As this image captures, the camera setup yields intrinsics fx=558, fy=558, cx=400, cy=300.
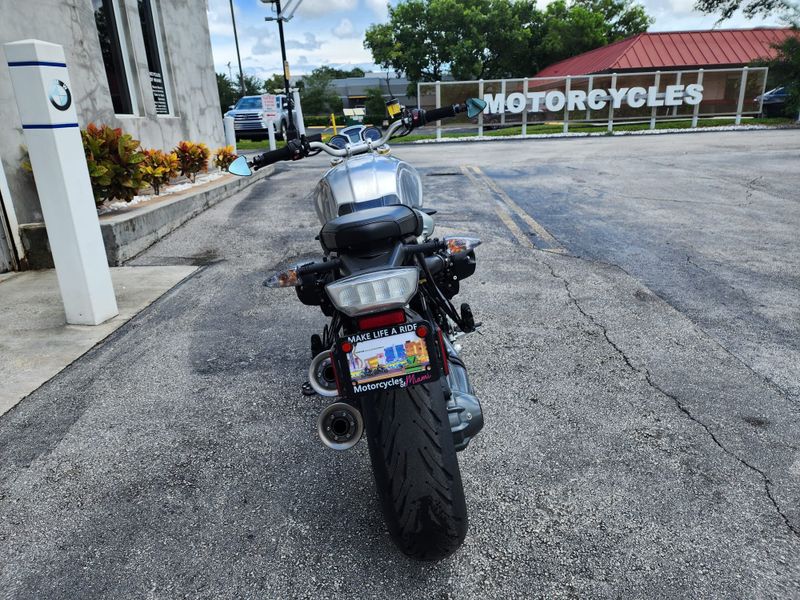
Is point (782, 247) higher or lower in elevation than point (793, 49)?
lower

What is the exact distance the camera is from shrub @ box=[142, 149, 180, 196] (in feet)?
27.0

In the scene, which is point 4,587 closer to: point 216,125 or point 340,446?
point 340,446

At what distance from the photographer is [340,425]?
2.10 metres

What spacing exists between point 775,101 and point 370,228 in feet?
101

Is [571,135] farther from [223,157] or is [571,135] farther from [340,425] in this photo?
[340,425]

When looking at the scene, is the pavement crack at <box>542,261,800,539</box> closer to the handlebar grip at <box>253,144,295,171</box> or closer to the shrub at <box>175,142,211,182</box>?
the handlebar grip at <box>253,144,295,171</box>

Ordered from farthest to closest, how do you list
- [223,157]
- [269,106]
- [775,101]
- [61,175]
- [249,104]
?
1. [249,104]
2. [775,101]
3. [269,106]
4. [223,157]
5. [61,175]

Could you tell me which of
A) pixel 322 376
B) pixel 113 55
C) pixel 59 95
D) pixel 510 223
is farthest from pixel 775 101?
pixel 322 376

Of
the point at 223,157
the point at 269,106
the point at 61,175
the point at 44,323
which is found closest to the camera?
the point at 61,175

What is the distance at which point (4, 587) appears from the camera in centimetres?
217

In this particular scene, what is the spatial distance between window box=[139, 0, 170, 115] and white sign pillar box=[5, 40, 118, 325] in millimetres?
7007

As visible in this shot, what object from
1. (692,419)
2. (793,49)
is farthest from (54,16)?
(793,49)

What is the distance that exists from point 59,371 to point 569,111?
23426 mm

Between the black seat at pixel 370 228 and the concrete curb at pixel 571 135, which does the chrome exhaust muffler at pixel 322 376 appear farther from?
the concrete curb at pixel 571 135
